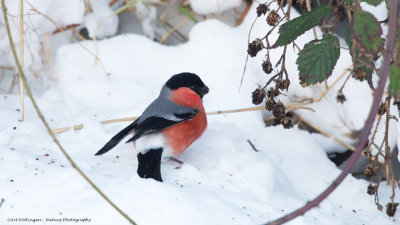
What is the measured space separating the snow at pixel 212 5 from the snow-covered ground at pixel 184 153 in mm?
107

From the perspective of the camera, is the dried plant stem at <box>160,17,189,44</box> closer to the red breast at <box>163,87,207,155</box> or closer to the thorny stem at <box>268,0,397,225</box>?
the red breast at <box>163,87,207,155</box>

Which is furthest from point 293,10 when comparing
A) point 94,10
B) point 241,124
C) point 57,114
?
point 57,114

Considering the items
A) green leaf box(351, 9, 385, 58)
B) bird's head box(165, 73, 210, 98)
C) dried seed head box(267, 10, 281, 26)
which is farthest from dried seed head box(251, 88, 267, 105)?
green leaf box(351, 9, 385, 58)

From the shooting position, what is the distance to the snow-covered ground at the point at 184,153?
1.69m

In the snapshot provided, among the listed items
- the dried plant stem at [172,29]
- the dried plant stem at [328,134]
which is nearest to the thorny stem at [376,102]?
the dried plant stem at [328,134]

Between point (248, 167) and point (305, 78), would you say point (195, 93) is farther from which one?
point (305, 78)

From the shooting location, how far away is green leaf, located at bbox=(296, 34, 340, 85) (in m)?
1.72

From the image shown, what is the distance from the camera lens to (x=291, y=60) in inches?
108

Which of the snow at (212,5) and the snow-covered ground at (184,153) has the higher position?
the snow at (212,5)

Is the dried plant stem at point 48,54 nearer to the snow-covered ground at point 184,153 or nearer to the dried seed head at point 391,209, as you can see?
the snow-covered ground at point 184,153

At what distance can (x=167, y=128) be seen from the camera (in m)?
2.10

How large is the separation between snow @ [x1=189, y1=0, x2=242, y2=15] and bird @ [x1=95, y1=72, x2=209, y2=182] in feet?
2.87

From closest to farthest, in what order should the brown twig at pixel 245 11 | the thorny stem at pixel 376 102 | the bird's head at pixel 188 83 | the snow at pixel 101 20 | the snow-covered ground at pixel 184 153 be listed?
the thorny stem at pixel 376 102 → the snow-covered ground at pixel 184 153 → the bird's head at pixel 188 83 → the snow at pixel 101 20 → the brown twig at pixel 245 11

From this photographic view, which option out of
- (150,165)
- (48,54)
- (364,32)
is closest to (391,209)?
(150,165)
